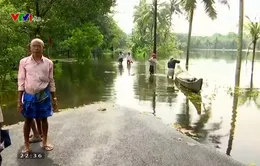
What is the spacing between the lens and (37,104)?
215 inches

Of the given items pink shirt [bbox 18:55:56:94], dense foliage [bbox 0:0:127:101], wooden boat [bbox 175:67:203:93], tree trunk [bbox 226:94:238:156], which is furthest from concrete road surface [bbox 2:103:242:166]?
wooden boat [bbox 175:67:203:93]

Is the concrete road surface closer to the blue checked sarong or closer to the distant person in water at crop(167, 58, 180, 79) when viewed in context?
the blue checked sarong

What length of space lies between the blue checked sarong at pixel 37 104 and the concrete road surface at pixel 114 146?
764 millimetres

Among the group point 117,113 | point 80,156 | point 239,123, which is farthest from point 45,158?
point 239,123

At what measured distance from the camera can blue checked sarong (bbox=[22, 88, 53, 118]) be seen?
5.38 m

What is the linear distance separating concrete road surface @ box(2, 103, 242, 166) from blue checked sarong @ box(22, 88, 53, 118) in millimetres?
764

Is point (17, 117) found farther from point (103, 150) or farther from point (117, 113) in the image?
point (103, 150)

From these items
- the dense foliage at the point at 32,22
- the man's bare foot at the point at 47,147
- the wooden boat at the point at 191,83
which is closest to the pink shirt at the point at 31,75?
the man's bare foot at the point at 47,147

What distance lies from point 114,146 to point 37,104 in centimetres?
183

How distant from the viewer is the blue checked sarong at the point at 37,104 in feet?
17.6

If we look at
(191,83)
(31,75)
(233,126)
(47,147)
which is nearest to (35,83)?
(31,75)

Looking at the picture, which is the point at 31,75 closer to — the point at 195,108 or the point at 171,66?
the point at 195,108

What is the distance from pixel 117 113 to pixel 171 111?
11.2 ft

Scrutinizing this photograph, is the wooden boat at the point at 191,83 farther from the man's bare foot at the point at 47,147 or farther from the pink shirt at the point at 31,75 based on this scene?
the pink shirt at the point at 31,75
